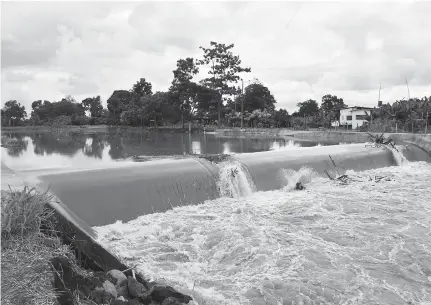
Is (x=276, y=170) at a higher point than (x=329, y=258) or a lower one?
higher

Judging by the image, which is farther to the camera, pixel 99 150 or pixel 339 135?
pixel 339 135

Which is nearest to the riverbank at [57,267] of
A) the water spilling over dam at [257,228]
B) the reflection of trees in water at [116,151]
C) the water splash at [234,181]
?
the water spilling over dam at [257,228]

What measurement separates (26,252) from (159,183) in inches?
132

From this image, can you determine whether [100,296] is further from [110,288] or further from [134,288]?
[134,288]

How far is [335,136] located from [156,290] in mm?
23420

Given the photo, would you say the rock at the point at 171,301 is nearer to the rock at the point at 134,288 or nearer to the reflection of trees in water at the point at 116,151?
the rock at the point at 134,288

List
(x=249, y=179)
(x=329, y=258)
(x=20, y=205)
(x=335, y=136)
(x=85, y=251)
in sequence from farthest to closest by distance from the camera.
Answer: (x=335, y=136) < (x=249, y=179) < (x=329, y=258) < (x=85, y=251) < (x=20, y=205)

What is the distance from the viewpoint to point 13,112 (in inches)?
2411

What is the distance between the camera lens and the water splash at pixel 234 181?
7.00 metres

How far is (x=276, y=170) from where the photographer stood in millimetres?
8195

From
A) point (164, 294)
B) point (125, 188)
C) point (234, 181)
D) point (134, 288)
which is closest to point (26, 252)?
point (134, 288)

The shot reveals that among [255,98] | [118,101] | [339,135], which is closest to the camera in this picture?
[339,135]

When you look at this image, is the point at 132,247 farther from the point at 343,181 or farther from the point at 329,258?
→ the point at 343,181

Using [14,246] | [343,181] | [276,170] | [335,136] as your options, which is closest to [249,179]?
[276,170]
